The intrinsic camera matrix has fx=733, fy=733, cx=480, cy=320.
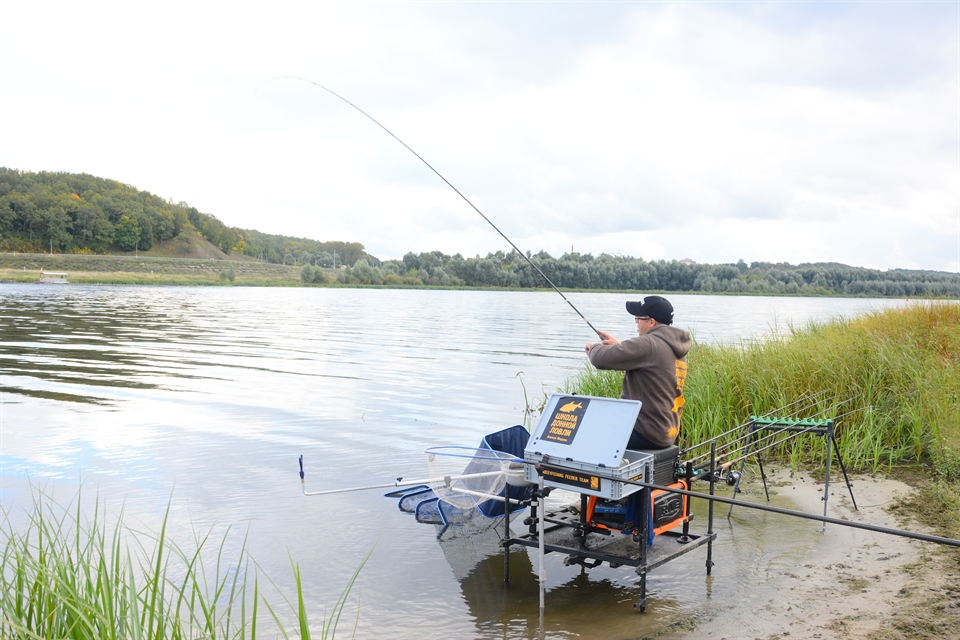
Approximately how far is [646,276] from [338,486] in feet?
158

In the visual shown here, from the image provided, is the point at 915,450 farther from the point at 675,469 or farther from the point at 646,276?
the point at 646,276

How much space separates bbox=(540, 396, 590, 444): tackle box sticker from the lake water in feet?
3.75

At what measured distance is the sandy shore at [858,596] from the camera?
4.10m

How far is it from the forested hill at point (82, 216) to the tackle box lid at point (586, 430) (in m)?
138

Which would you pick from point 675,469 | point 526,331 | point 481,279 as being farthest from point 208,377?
point 481,279

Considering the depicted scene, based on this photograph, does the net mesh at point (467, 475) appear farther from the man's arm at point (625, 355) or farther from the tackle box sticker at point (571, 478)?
the man's arm at point (625, 355)

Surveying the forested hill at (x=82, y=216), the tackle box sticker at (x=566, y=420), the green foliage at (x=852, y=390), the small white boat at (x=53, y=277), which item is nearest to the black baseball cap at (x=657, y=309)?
the tackle box sticker at (x=566, y=420)

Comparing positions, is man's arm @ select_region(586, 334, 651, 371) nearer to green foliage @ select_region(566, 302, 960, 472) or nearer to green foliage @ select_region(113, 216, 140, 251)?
green foliage @ select_region(566, 302, 960, 472)

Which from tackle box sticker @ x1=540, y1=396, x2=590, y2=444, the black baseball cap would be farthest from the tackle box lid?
the black baseball cap

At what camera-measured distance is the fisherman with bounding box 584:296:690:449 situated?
484cm

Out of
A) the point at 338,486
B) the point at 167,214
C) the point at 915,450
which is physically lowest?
the point at 338,486

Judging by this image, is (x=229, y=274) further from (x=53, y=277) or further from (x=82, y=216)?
(x=82, y=216)

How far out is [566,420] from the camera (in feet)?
14.5

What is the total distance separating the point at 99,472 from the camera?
8219 mm
